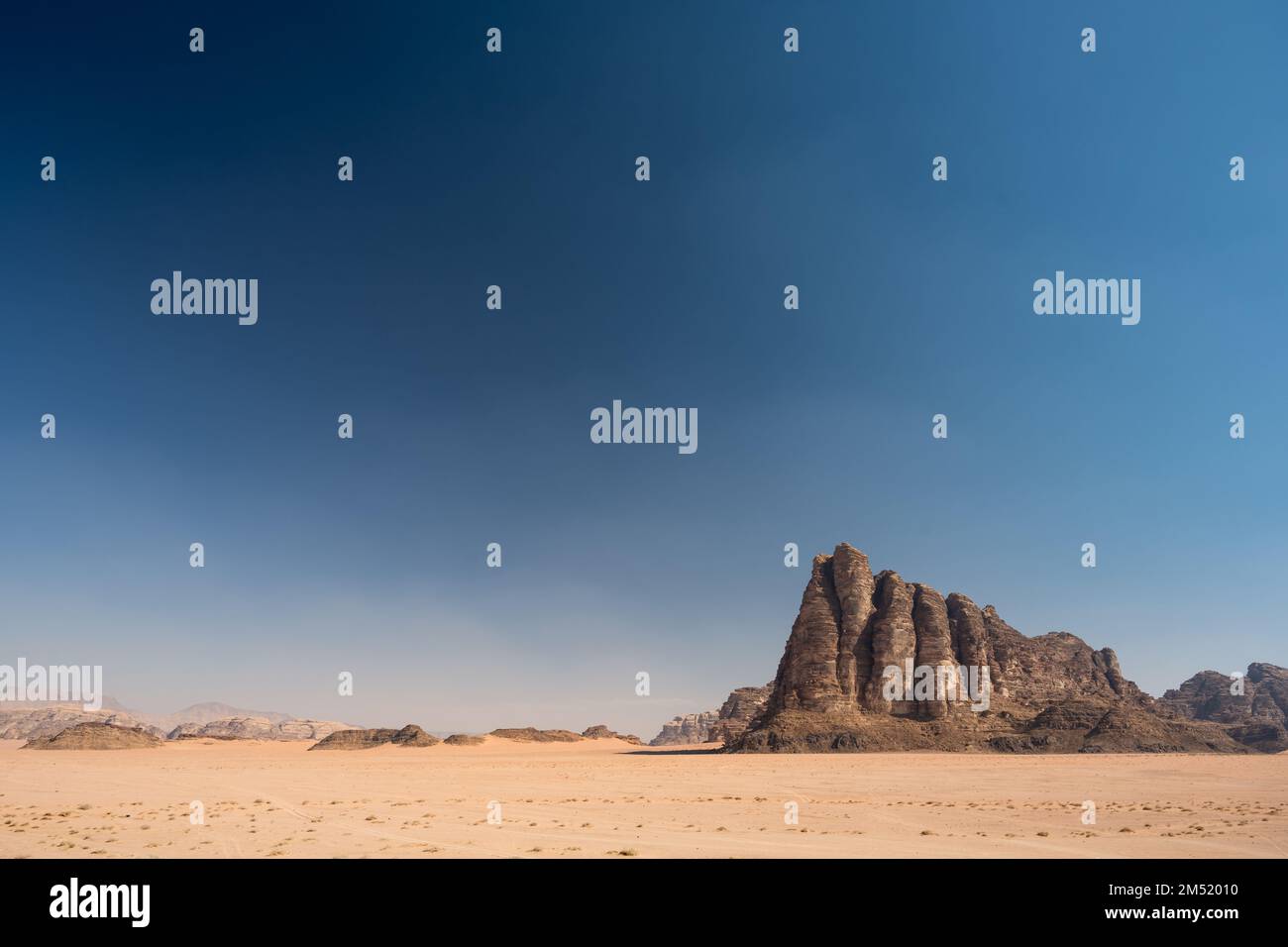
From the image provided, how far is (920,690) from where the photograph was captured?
88688 mm

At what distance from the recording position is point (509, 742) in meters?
156

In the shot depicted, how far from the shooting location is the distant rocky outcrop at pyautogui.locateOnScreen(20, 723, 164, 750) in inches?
4222

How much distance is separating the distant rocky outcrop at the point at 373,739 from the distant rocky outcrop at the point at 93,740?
2836 centimetres

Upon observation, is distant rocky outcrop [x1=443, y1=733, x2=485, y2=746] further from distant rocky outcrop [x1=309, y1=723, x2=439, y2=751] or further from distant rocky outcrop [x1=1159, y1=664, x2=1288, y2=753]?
distant rocky outcrop [x1=1159, y1=664, x2=1288, y2=753]

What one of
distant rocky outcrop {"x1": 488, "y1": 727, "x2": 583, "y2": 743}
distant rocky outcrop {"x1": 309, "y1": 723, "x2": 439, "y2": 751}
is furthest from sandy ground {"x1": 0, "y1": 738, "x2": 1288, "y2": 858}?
distant rocky outcrop {"x1": 488, "y1": 727, "x2": 583, "y2": 743}

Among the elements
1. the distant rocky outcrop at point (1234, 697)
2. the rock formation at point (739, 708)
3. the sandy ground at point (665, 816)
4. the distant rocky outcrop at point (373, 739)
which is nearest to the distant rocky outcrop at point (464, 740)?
the distant rocky outcrop at point (373, 739)

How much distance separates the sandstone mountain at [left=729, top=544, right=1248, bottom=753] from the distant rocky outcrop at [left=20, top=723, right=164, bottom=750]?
102 m

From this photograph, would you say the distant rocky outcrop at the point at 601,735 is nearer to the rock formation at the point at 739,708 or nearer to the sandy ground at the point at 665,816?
the rock formation at the point at 739,708

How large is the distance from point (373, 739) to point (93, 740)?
1728 inches

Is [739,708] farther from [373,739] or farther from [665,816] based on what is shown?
[665,816]

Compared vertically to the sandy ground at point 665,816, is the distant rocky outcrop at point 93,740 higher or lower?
lower

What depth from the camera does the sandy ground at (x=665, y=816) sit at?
19328 mm
